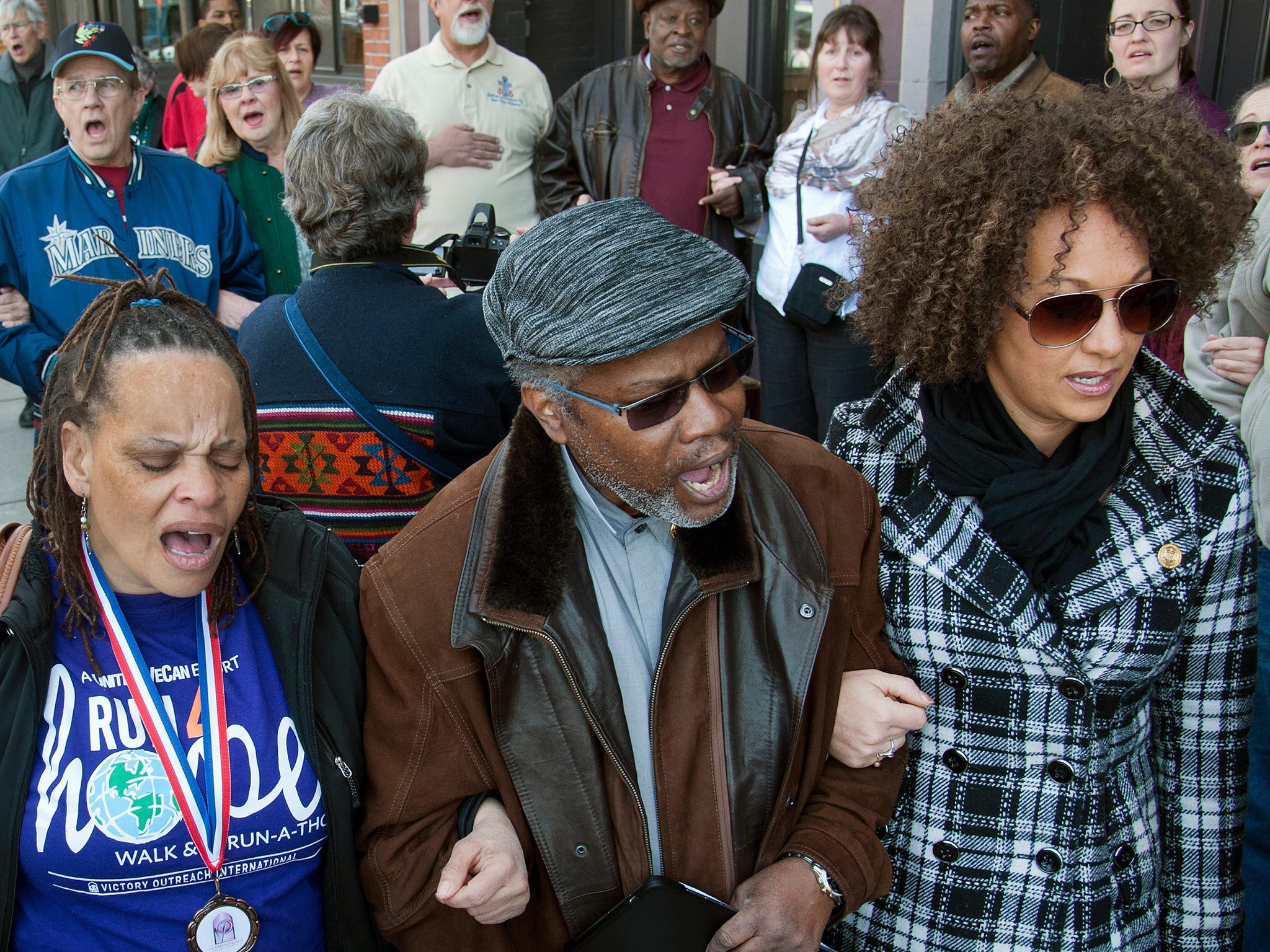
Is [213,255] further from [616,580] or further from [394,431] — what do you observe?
[616,580]

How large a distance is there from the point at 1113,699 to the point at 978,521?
0.36m

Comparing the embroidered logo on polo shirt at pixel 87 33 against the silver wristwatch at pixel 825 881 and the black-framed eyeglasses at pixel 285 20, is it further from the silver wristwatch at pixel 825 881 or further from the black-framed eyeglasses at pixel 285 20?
the silver wristwatch at pixel 825 881

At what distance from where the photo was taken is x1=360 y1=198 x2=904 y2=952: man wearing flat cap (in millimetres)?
1792

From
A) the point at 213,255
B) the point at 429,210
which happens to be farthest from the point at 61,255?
the point at 429,210

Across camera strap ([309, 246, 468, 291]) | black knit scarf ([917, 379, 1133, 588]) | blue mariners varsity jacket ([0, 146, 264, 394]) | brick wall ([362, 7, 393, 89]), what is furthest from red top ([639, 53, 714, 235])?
brick wall ([362, 7, 393, 89])

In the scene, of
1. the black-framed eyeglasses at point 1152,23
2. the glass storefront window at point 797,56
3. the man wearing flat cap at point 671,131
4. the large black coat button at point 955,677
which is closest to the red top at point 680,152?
the man wearing flat cap at point 671,131

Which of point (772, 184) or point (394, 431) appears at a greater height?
point (772, 184)

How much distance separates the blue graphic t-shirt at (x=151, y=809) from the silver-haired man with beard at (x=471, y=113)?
361 cm

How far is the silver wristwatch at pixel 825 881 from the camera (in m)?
1.84

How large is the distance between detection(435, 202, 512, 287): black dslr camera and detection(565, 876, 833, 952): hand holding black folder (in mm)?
2015

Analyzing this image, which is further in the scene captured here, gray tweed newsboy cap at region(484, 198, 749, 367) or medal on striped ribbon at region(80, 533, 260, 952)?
medal on striped ribbon at region(80, 533, 260, 952)

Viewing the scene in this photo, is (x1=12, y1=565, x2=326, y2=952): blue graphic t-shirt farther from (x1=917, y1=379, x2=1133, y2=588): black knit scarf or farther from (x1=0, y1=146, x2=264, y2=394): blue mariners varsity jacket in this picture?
(x1=0, y1=146, x2=264, y2=394): blue mariners varsity jacket

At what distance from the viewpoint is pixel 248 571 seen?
2.04 meters

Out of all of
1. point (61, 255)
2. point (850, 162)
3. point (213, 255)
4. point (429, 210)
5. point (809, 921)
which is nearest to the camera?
point (809, 921)
